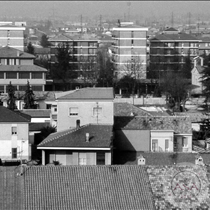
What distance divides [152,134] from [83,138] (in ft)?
9.76

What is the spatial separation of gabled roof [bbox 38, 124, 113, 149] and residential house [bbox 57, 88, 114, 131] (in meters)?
1.52

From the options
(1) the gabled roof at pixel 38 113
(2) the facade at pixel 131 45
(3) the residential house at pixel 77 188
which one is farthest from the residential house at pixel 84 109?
(2) the facade at pixel 131 45

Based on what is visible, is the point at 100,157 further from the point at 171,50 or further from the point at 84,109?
the point at 171,50

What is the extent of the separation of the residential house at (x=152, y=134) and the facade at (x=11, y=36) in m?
32.5

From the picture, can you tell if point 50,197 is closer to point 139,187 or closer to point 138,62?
point 139,187

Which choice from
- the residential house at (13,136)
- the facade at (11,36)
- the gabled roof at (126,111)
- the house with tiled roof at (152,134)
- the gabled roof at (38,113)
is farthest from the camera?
the facade at (11,36)

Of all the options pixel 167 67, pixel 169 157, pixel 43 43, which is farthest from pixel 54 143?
pixel 43 43

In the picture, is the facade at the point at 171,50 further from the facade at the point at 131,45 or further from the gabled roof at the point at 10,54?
the gabled roof at the point at 10,54

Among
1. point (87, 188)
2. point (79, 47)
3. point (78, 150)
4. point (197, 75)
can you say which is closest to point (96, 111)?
point (78, 150)

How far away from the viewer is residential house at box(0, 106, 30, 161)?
21.4 metres

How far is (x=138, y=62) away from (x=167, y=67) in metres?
3.88

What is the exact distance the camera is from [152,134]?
20812 millimetres

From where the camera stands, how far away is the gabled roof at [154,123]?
20.7 meters

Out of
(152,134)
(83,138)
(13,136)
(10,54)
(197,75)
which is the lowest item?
(197,75)
